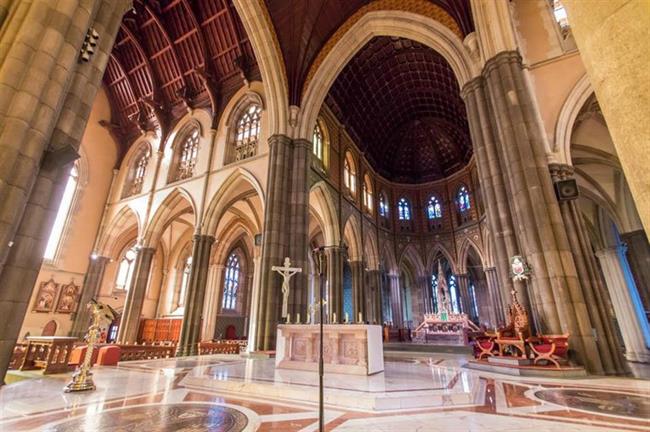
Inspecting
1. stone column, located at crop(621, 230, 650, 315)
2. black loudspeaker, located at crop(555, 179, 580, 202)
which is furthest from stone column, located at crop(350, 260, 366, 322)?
black loudspeaker, located at crop(555, 179, 580, 202)

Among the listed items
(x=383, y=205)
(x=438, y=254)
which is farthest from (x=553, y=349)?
(x=438, y=254)

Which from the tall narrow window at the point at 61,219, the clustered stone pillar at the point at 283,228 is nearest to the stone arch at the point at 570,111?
the clustered stone pillar at the point at 283,228

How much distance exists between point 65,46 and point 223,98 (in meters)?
13.0

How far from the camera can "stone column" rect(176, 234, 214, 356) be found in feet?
41.1

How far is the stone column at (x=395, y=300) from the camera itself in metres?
23.0

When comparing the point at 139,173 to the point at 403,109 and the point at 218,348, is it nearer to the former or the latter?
the point at 218,348

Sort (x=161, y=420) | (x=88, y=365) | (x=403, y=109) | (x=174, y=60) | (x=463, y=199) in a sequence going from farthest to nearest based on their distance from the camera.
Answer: (x=463, y=199) → (x=403, y=109) → (x=174, y=60) → (x=88, y=365) → (x=161, y=420)

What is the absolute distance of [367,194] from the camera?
22266mm

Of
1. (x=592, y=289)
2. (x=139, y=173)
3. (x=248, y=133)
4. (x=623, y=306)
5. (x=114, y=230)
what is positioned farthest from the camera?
(x=139, y=173)

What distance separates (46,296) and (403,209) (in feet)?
77.0

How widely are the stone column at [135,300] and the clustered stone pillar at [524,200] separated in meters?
15.5

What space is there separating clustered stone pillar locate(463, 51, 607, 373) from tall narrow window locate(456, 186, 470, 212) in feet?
48.0

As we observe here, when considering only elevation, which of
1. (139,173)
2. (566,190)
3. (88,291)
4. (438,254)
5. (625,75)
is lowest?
(625,75)

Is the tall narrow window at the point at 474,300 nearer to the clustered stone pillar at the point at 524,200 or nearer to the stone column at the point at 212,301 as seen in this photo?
the clustered stone pillar at the point at 524,200
